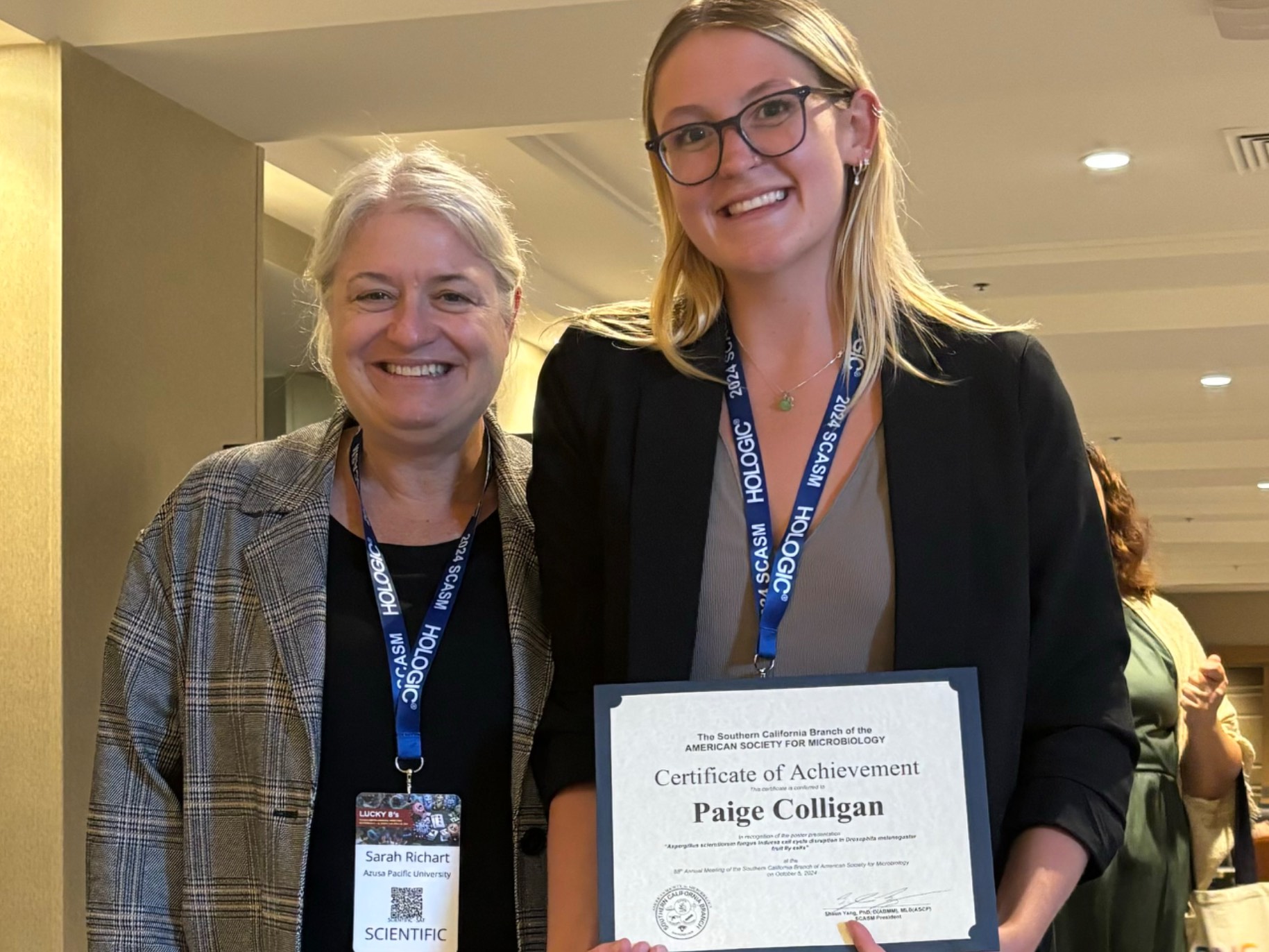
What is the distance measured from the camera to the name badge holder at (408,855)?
1.68 meters

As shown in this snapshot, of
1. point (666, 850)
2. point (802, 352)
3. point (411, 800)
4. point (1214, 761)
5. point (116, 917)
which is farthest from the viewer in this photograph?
point (1214, 761)

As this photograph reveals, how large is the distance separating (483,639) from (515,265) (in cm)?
49

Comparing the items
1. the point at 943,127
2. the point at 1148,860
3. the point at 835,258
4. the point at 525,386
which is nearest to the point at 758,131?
the point at 835,258

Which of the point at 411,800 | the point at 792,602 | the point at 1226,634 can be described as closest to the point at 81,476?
the point at 411,800

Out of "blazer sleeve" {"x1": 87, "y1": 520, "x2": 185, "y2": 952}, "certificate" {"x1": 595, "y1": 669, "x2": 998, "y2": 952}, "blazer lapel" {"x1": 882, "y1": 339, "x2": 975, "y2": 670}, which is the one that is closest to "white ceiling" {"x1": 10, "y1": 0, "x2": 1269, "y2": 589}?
"blazer sleeve" {"x1": 87, "y1": 520, "x2": 185, "y2": 952}

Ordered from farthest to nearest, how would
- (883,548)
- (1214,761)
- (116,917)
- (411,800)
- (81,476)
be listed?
1. (81,476)
2. (1214,761)
3. (116,917)
4. (411,800)
5. (883,548)

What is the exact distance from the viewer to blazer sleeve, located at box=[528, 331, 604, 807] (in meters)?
1.47

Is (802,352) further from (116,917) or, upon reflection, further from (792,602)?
(116,917)

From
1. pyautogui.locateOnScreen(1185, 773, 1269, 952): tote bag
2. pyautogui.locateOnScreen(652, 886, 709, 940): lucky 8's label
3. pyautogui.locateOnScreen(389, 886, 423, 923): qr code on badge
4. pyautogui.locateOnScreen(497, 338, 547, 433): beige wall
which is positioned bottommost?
pyautogui.locateOnScreen(1185, 773, 1269, 952): tote bag

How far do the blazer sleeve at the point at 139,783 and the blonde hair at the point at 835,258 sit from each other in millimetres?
735

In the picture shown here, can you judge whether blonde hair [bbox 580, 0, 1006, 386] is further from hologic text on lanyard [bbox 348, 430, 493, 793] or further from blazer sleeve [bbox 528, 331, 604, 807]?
hologic text on lanyard [bbox 348, 430, 493, 793]

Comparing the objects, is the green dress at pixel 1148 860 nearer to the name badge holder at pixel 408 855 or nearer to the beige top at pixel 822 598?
the name badge holder at pixel 408 855

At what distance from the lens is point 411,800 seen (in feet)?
5.60

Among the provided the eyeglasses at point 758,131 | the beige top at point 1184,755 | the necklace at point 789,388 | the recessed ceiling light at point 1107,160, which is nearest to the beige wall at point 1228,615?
the recessed ceiling light at point 1107,160
